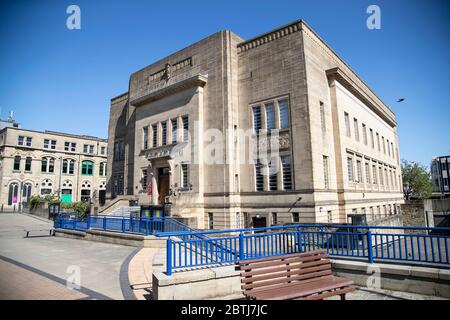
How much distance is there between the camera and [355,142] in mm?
27656

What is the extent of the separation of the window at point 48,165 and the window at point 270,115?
46625mm

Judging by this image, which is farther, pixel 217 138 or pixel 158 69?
pixel 158 69

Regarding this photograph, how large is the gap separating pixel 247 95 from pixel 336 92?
757 cm

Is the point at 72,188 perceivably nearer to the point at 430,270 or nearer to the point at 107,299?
the point at 107,299

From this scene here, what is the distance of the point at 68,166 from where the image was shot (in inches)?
2184

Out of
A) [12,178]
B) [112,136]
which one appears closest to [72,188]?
[12,178]

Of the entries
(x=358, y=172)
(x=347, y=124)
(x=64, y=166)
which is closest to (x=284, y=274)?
(x=347, y=124)

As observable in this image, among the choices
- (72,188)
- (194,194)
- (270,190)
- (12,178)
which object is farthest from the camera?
(72,188)

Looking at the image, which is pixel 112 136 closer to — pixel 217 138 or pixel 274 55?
pixel 217 138

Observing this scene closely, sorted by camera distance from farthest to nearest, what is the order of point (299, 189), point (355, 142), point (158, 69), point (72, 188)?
point (72, 188) → point (158, 69) → point (355, 142) → point (299, 189)

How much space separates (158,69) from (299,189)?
1960 centimetres

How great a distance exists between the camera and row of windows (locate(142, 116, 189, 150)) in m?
25.8

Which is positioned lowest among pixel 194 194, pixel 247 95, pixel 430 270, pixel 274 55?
pixel 430 270

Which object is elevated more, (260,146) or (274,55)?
(274,55)
